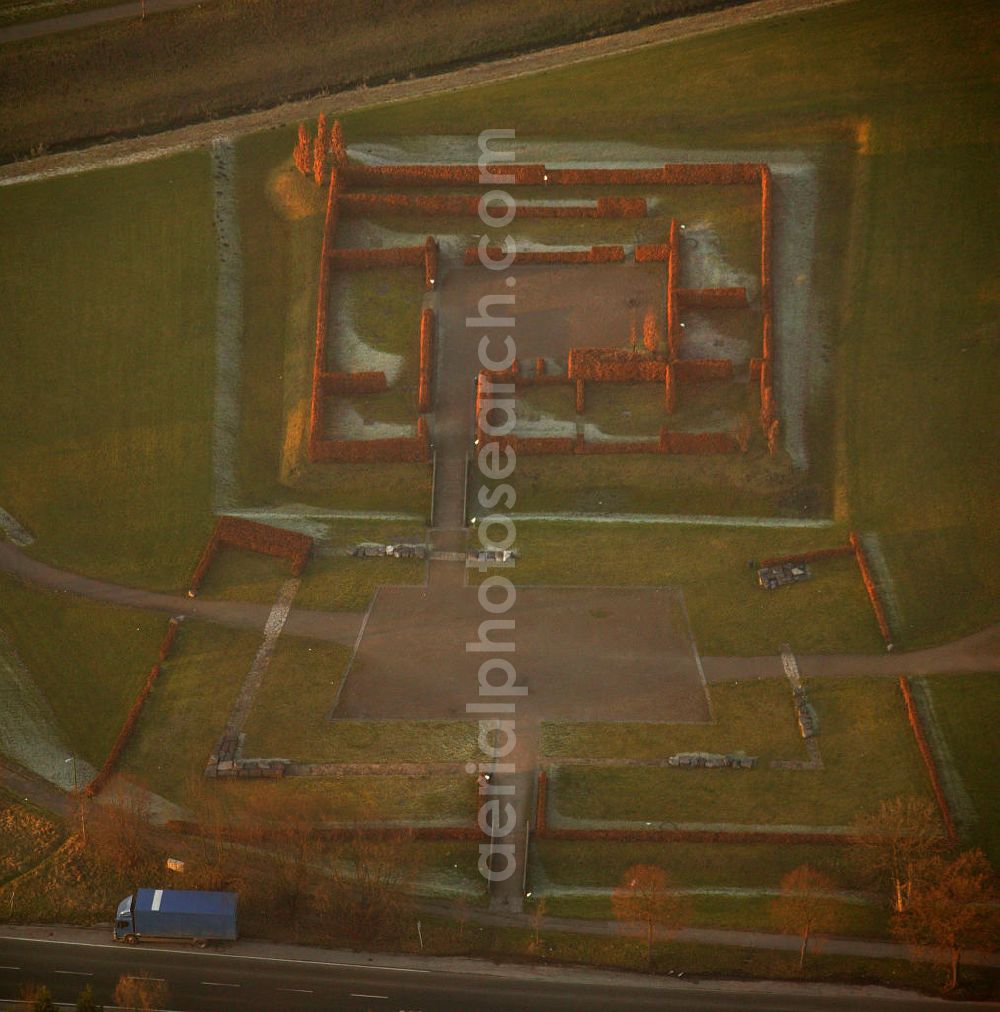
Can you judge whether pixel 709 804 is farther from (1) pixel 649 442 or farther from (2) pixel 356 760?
(1) pixel 649 442

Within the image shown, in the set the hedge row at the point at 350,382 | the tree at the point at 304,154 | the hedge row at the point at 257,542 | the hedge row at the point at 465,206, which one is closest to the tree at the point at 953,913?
the hedge row at the point at 257,542

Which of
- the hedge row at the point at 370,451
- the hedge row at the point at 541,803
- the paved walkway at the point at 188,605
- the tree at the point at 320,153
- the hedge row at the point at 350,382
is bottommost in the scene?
the hedge row at the point at 541,803

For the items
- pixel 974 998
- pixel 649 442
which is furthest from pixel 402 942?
pixel 649 442

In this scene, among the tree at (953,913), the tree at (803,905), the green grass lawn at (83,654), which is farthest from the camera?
the green grass lawn at (83,654)

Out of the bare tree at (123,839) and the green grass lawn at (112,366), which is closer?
the bare tree at (123,839)

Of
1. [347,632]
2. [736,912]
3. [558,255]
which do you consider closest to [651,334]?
[558,255]

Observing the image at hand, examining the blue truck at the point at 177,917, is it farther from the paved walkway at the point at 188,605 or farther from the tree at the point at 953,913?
the tree at the point at 953,913
